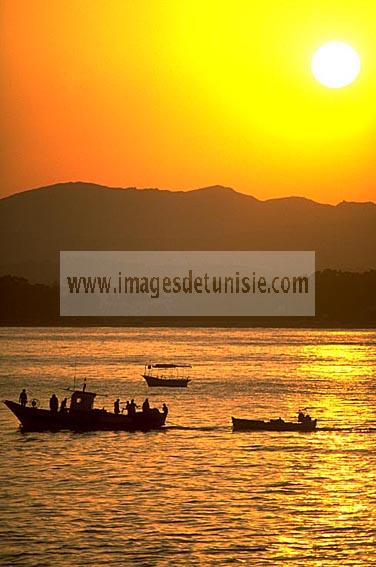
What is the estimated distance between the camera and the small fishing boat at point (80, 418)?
305 feet

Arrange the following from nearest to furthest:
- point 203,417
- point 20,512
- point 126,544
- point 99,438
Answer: point 126,544 < point 20,512 < point 99,438 < point 203,417

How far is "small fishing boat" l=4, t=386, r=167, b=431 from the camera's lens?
305 feet

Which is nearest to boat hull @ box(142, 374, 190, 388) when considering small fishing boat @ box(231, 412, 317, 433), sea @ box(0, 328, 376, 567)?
sea @ box(0, 328, 376, 567)

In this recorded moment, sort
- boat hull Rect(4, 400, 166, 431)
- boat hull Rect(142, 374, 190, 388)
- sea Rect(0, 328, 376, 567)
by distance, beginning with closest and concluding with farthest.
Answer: sea Rect(0, 328, 376, 567)
boat hull Rect(4, 400, 166, 431)
boat hull Rect(142, 374, 190, 388)

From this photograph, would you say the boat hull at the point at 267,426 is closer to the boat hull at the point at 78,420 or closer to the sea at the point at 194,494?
the sea at the point at 194,494

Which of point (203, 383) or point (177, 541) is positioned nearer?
point (177, 541)

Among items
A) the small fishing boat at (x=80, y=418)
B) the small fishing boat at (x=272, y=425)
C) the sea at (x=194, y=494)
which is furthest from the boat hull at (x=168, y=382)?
the small fishing boat at (x=80, y=418)

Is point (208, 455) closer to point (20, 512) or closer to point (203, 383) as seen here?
point (20, 512)

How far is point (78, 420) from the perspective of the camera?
92812 mm

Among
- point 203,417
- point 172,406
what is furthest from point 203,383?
point 203,417

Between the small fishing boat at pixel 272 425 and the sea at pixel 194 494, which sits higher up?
the small fishing boat at pixel 272 425

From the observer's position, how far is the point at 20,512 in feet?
192

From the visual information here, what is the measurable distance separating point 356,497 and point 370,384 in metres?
102

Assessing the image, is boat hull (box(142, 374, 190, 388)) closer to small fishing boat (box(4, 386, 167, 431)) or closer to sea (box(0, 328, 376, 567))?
sea (box(0, 328, 376, 567))
